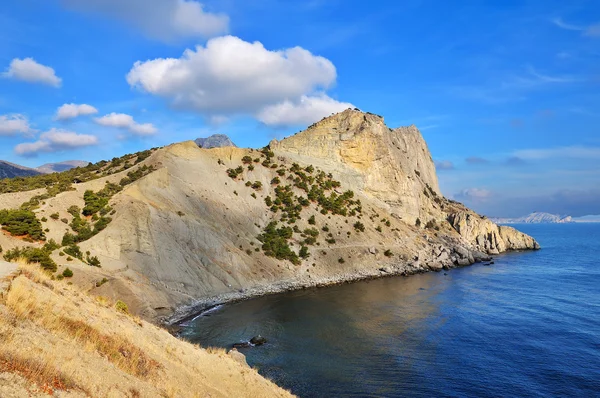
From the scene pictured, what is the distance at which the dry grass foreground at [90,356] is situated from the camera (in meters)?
7.79

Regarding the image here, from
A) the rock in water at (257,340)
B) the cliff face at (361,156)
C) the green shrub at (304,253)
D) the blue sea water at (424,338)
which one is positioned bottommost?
the rock in water at (257,340)

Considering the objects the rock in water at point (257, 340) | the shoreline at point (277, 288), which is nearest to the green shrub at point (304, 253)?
the shoreline at point (277, 288)

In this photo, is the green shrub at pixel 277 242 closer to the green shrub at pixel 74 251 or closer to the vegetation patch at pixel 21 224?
the green shrub at pixel 74 251

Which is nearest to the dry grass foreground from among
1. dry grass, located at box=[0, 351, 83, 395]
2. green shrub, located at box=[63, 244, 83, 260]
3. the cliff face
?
dry grass, located at box=[0, 351, 83, 395]

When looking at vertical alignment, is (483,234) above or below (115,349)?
above

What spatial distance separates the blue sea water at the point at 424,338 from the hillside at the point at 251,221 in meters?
6.93

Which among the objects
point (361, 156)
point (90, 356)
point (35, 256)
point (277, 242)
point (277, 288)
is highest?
point (361, 156)

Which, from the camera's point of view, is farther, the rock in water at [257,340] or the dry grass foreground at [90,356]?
the rock in water at [257,340]

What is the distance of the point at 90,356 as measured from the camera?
1041 cm

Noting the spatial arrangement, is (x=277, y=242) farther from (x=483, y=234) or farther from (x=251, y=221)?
(x=483, y=234)

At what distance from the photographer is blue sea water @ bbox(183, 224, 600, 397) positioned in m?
26.3

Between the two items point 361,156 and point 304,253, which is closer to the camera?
point 304,253

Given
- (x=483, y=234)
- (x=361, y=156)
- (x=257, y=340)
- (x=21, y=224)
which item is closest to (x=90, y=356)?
(x=257, y=340)

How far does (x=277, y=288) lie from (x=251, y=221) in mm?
17503
